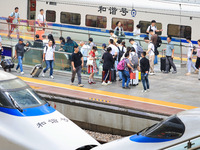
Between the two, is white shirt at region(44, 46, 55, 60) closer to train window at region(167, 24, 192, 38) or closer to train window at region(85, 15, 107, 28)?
train window at region(85, 15, 107, 28)

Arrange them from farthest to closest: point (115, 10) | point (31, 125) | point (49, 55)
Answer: point (115, 10) → point (49, 55) → point (31, 125)

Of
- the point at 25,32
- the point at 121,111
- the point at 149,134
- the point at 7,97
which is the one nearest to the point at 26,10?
the point at 25,32

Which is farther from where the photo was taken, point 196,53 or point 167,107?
point 196,53

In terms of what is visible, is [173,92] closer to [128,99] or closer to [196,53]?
[128,99]

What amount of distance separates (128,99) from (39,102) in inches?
177

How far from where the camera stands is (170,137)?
22.4 ft

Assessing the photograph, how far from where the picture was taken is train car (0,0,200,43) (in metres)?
21.9

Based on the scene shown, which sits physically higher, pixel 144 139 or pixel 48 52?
pixel 48 52

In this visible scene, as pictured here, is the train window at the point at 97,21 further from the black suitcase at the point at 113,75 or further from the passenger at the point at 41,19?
the black suitcase at the point at 113,75

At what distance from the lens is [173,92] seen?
53.0 ft

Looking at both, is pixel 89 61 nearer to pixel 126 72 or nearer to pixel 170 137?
pixel 126 72

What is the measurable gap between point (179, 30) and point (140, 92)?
24.0 feet

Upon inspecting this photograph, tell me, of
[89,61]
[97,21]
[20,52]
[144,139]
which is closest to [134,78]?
[89,61]

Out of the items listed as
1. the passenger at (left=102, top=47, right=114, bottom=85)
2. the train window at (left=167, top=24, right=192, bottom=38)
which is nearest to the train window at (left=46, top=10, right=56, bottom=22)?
the train window at (left=167, top=24, right=192, bottom=38)
